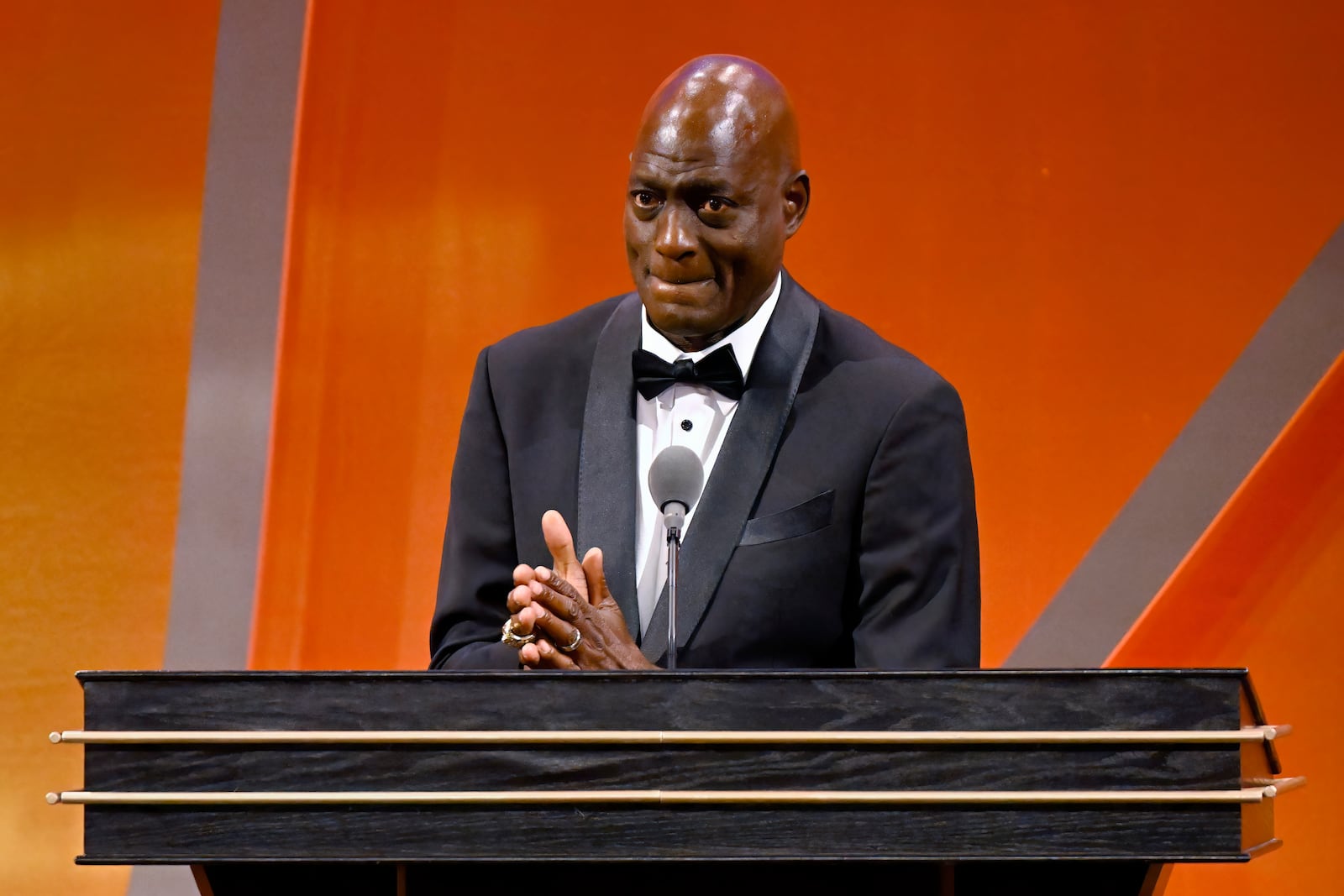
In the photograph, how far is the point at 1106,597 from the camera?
346cm

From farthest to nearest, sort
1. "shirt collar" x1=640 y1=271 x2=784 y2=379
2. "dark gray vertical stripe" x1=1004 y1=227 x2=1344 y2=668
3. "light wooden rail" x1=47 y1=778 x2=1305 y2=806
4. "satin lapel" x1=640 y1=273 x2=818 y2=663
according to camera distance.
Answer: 1. "dark gray vertical stripe" x1=1004 y1=227 x2=1344 y2=668
2. "shirt collar" x1=640 y1=271 x2=784 y2=379
3. "satin lapel" x1=640 y1=273 x2=818 y2=663
4. "light wooden rail" x1=47 y1=778 x2=1305 y2=806

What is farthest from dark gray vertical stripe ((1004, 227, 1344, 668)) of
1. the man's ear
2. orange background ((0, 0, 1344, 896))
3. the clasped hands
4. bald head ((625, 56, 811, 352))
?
the clasped hands

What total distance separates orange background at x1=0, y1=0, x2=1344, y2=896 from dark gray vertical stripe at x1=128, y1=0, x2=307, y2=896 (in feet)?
0.14

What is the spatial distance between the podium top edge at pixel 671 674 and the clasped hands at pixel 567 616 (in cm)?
25

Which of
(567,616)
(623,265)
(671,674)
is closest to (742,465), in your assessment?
(567,616)

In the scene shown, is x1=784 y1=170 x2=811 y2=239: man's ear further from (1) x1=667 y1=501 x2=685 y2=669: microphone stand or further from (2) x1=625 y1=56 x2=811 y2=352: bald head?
(1) x1=667 y1=501 x2=685 y2=669: microphone stand

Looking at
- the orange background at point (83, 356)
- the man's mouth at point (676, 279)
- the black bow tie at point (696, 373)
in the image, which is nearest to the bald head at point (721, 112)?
the man's mouth at point (676, 279)

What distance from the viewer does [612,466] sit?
90.9 inches

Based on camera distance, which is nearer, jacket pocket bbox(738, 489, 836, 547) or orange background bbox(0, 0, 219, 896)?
jacket pocket bbox(738, 489, 836, 547)

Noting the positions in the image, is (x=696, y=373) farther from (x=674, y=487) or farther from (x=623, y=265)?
(x=623, y=265)

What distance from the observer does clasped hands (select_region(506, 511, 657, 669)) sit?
5.94 ft

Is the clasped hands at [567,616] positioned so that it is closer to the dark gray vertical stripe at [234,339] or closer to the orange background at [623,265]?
the orange background at [623,265]

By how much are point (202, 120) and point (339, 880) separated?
7.81 ft

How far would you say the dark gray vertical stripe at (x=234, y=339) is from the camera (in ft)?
11.9
